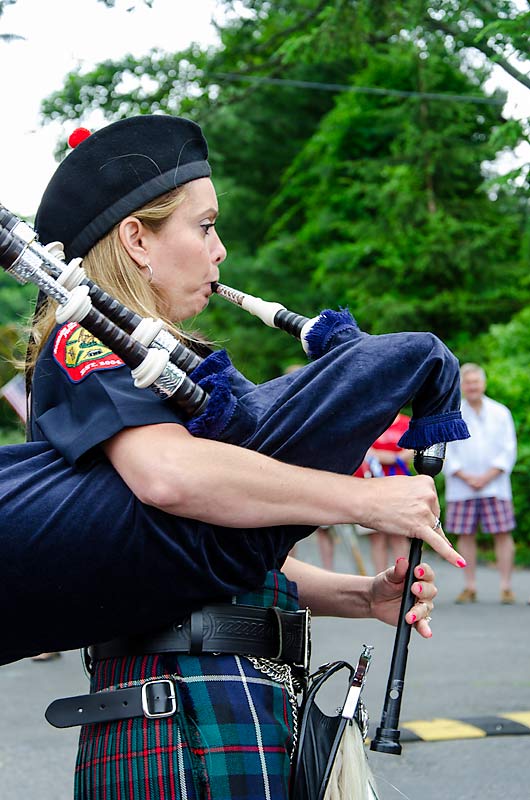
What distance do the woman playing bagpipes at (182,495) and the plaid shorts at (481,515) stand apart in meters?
7.35

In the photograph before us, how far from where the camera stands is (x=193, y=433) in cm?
167

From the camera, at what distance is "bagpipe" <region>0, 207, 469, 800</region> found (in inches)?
63.2

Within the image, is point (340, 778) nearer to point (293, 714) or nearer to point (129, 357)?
point (293, 714)

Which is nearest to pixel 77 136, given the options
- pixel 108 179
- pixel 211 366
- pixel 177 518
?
pixel 108 179

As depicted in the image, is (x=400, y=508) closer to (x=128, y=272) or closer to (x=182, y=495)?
(x=182, y=495)

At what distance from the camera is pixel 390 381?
1.73 m

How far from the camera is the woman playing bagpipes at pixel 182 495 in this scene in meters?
1.67

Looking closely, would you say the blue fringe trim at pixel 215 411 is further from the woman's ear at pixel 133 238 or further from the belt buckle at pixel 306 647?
the belt buckle at pixel 306 647

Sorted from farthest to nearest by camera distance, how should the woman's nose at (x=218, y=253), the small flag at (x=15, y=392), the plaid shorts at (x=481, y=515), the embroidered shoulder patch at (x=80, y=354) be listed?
the plaid shorts at (x=481, y=515) < the small flag at (x=15, y=392) < the woman's nose at (x=218, y=253) < the embroidered shoulder patch at (x=80, y=354)

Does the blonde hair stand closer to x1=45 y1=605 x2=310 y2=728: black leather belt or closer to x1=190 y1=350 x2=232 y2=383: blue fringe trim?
x1=190 y1=350 x2=232 y2=383: blue fringe trim

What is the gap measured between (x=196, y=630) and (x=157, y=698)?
5.0 inches

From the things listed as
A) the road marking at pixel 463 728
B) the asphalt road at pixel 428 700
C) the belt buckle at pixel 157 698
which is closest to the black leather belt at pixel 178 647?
the belt buckle at pixel 157 698

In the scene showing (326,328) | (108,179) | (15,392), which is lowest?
(326,328)

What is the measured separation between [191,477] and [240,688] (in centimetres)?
42
